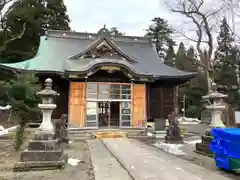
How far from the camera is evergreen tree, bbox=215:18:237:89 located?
1123 inches

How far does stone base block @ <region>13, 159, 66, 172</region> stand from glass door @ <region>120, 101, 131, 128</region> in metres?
8.51

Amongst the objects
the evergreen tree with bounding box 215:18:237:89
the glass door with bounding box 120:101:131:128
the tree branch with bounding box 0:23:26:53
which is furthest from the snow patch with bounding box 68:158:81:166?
the evergreen tree with bounding box 215:18:237:89

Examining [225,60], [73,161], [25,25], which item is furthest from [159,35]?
[73,161]

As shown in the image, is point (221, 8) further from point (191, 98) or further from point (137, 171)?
point (137, 171)

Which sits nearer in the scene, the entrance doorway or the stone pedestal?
the stone pedestal

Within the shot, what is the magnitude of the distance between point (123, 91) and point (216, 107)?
23.6 ft

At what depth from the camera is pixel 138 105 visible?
14484mm

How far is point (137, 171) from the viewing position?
5.42m

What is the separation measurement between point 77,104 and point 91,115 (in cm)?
101

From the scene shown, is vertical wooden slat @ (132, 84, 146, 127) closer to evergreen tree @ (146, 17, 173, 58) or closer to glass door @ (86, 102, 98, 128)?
glass door @ (86, 102, 98, 128)

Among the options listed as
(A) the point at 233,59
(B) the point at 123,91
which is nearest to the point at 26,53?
(B) the point at 123,91

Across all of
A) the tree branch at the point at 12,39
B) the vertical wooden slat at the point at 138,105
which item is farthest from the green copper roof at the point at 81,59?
the tree branch at the point at 12,39

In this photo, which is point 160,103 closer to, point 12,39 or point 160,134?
point 160,134

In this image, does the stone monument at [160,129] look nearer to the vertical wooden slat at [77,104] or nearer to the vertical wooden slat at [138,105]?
the vertical wooden slat at [138,105]
